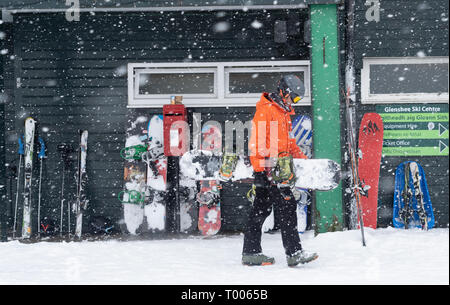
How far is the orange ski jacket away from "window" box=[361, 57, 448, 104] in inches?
106

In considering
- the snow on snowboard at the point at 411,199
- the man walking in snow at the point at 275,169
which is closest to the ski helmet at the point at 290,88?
the man walking in snow at the point at 275,169

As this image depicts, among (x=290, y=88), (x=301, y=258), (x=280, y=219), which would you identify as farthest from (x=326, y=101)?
(x=301, y=258)

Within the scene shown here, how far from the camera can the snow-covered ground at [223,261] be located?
Result: 12.2 ft

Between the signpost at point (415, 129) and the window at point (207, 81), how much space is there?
1.11m

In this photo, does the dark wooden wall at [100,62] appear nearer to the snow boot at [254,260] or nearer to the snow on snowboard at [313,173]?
the snow on snowboard at [313,173]

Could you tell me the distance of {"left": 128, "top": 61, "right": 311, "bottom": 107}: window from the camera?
20.7ft

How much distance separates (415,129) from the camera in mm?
6234

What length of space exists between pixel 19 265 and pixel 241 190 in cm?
288

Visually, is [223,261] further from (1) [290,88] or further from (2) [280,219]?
(1) [290,88]

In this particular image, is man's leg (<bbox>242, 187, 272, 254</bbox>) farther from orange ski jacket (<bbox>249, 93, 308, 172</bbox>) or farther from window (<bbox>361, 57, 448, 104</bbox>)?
window (<bbox>361, 57, 448, 104</bbox>)

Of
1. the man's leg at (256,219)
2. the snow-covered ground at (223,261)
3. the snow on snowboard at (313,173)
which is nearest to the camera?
the snow-covered ground at (223,261)

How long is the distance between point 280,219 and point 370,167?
95.0 inches

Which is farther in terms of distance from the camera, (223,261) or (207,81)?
(207,81)

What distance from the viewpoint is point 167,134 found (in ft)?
19.8
